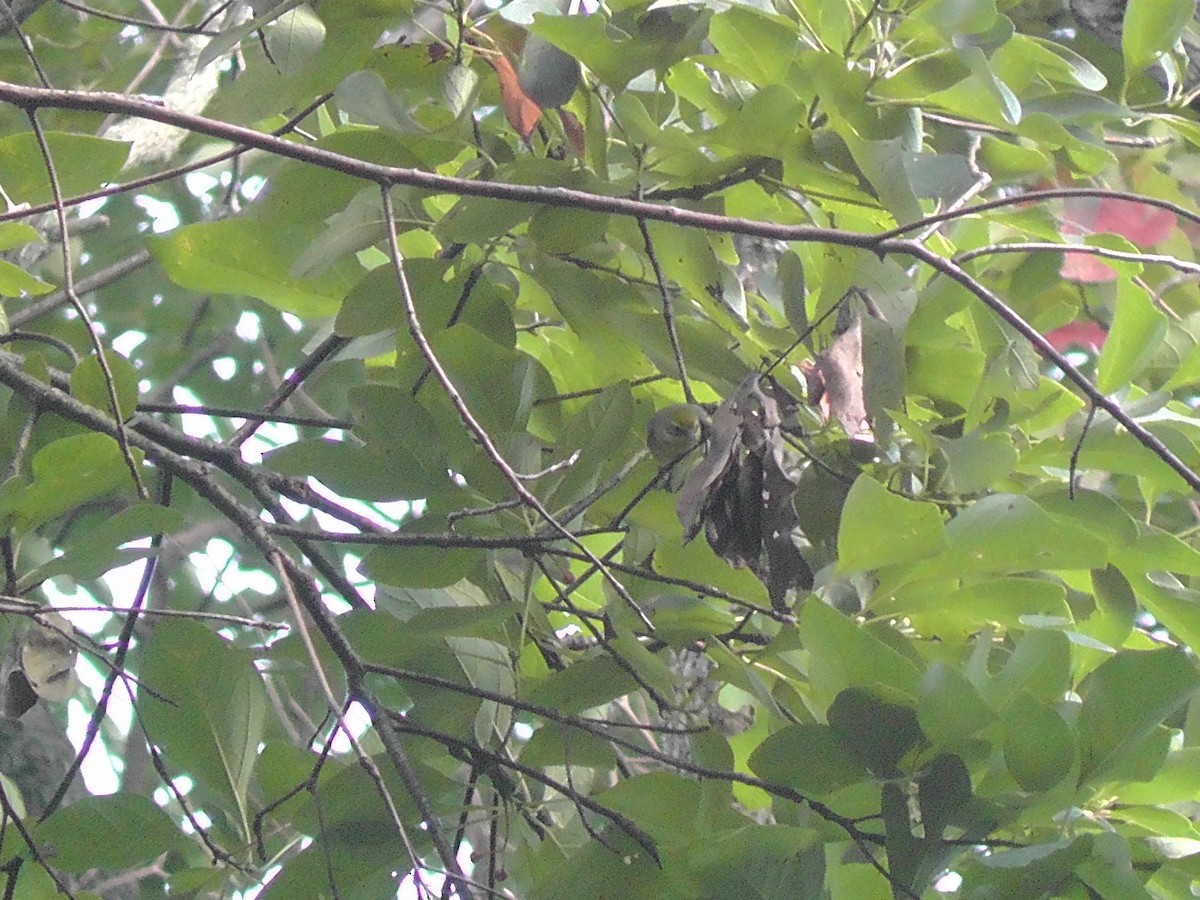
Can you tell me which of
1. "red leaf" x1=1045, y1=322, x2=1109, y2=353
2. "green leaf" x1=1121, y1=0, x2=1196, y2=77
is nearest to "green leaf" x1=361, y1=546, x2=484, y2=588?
"green leaf" x1=1121, y1=0, x2=1196, y2=77

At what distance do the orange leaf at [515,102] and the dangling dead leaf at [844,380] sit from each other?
0.87ft

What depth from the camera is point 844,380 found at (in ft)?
2.44

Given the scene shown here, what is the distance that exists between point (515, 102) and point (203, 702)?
47cm

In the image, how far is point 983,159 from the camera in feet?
2.99

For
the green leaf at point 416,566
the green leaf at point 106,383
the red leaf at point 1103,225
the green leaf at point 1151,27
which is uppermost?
the green leaf at point 106,383

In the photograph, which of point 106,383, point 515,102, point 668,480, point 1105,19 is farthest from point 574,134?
point 1105,19

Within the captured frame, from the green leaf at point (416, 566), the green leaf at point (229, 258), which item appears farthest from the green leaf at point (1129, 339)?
the green leaf at point (229, 258)

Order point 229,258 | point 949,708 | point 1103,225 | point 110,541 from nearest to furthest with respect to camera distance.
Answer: point 949,708
point 110,541
point 229,258
point 1103,225

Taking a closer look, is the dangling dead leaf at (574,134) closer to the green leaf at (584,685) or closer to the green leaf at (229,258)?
the green leaf at (229,258)

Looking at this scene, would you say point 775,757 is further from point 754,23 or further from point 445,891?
point 754,23

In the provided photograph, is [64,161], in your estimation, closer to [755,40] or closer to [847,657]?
[755,40]

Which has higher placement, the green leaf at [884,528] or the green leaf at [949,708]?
the green leaf at [884,528]

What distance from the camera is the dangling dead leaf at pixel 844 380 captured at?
A: 29.1 inches

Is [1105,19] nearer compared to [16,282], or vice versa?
[16,282]
